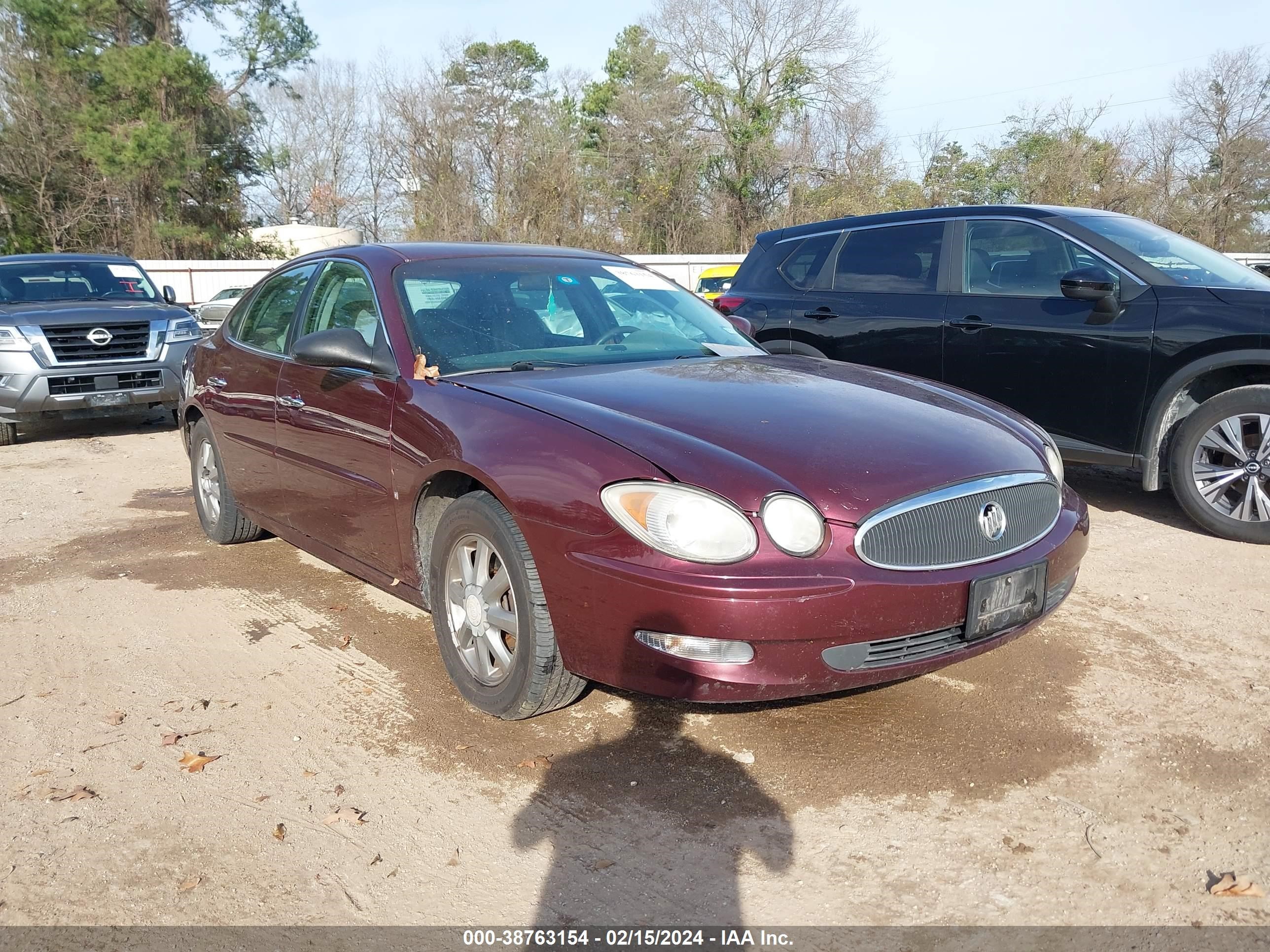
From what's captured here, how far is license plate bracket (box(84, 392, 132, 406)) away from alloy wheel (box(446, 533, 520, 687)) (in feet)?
24.8

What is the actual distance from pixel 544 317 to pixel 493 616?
1398mm

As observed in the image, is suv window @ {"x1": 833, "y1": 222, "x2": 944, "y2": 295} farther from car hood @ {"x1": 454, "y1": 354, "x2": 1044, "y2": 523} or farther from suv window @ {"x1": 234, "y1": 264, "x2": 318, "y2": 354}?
suv window @ {"x1": 234, "y1": 264, "x2": 318, "y2": 354}

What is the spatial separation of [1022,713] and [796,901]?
55.2 inches

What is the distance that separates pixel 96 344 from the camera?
9805mm

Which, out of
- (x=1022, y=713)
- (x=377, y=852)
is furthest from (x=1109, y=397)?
(x=377, y=852)

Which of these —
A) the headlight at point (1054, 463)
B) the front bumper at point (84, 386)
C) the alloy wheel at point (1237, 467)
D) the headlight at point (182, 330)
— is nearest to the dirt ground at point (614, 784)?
the headlight at point (1054, 463)

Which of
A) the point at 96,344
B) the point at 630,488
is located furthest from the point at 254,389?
the point at 96,344

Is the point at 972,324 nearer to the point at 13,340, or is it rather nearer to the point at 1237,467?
the point at 1237,467

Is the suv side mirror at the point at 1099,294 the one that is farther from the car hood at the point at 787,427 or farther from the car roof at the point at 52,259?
the car roof at the point at 52,259

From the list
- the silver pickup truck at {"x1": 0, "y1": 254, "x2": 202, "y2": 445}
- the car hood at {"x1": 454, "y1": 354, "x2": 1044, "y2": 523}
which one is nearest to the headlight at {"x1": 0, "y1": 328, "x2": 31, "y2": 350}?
the silver pickup truck at {"x1": 0, "y1": 254, "x2": 202, "y2": 445}

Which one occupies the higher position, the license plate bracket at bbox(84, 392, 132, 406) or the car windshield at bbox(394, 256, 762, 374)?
the car windshield at bbox(394, 256, 762, 374)

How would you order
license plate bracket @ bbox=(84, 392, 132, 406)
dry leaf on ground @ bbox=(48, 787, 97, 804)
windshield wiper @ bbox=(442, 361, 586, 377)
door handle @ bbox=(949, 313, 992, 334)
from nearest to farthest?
dry leaf on ground @ bbox=(48, 787, 97, 804)
windshield wiper @ bbox=(442, 361, 586, 377)
door handle @ bbox=(949, 313, 992, 334)
license plate bracket @ bbox=(84, 392, 132, 406)

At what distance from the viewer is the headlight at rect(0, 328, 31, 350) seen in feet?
30.8

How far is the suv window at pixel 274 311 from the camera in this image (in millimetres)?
4906
